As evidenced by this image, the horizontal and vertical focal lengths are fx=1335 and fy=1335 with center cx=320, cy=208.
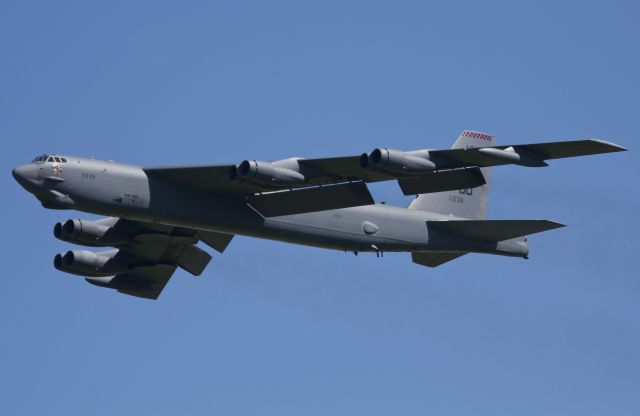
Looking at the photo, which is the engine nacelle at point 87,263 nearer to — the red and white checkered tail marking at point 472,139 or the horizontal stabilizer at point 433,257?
the horizontal stabilizer at point 433,257

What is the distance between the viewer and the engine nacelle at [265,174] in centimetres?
4266

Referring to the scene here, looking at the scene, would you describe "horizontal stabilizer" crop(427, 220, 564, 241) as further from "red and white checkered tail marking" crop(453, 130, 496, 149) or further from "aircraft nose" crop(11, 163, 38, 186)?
"aircraft nose" crop(11, 163, 38, 186)

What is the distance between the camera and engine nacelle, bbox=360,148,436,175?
138 feet

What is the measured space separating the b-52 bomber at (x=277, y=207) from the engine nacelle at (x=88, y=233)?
44mm

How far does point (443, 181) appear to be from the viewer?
44281 millimetres

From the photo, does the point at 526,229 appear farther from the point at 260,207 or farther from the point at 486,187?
the point at 260,207

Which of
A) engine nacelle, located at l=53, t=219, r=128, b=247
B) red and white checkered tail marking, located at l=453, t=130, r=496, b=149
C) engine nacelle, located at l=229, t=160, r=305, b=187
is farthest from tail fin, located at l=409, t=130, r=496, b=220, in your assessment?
engine nacelle, located at l=53, t=219, r=128, b=247

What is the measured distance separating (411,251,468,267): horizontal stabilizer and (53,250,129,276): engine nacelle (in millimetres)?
11599

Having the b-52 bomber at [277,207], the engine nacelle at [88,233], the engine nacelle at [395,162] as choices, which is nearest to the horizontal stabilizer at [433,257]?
the b-52 bomber at [277,207]

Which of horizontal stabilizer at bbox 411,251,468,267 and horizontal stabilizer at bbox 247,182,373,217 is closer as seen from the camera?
horizontal stabilizer at bbox 247,182,373,217

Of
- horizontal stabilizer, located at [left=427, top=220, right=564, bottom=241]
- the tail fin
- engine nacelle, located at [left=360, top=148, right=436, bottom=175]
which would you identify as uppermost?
the tail fin

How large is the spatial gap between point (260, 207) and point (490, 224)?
348 inches

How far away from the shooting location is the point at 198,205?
45.6 m

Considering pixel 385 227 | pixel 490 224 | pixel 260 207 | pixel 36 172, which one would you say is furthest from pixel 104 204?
pixel 490 224
